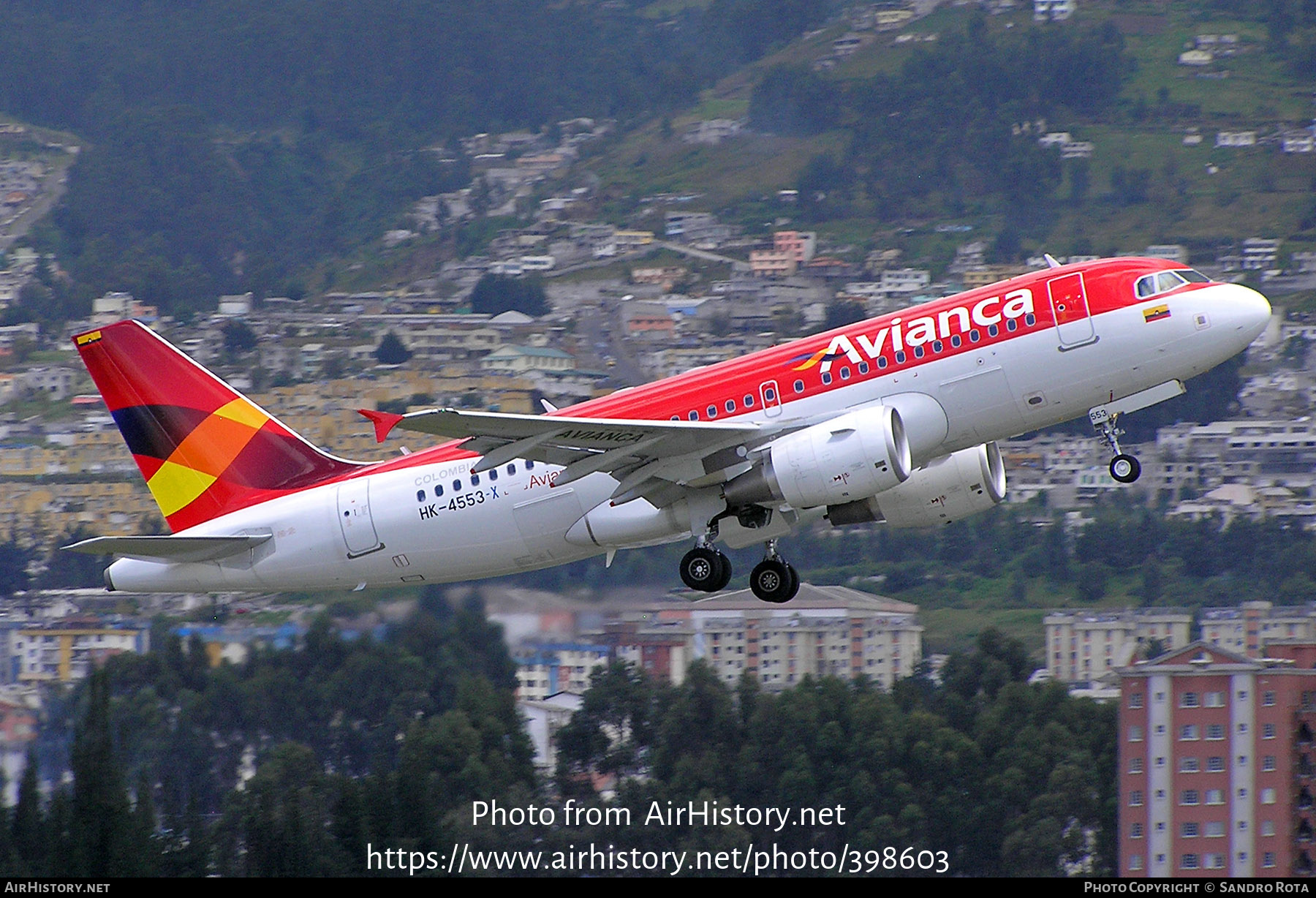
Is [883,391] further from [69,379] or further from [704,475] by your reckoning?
[69,379]

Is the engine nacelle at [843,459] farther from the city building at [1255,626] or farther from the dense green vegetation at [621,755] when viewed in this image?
the city building at [1255,626]

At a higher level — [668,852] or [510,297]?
[510,297]

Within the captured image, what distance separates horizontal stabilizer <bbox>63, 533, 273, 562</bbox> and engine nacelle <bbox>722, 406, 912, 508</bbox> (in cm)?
1066

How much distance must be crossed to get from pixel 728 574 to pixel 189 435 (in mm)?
11629

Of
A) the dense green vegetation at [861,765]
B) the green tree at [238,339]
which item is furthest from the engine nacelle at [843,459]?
the green tree at [238,339]

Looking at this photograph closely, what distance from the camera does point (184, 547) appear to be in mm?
36219

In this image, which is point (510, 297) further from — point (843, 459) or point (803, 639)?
point (843, 459)

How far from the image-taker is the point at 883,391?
33406 millimetres

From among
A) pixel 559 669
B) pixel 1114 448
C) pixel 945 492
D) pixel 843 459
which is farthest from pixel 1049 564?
pixel 843 459

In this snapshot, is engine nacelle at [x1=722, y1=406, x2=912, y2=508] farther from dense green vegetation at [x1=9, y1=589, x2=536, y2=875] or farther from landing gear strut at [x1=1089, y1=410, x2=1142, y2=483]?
dense green vegetation at [x1=9, y1=589, x2=536, y2=875]

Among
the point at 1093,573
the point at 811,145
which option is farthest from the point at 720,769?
the point at 811,145

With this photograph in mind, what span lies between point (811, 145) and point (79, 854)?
153 meters

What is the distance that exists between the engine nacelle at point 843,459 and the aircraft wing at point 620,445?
1.00 meters

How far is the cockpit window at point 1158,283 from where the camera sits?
33.2m
